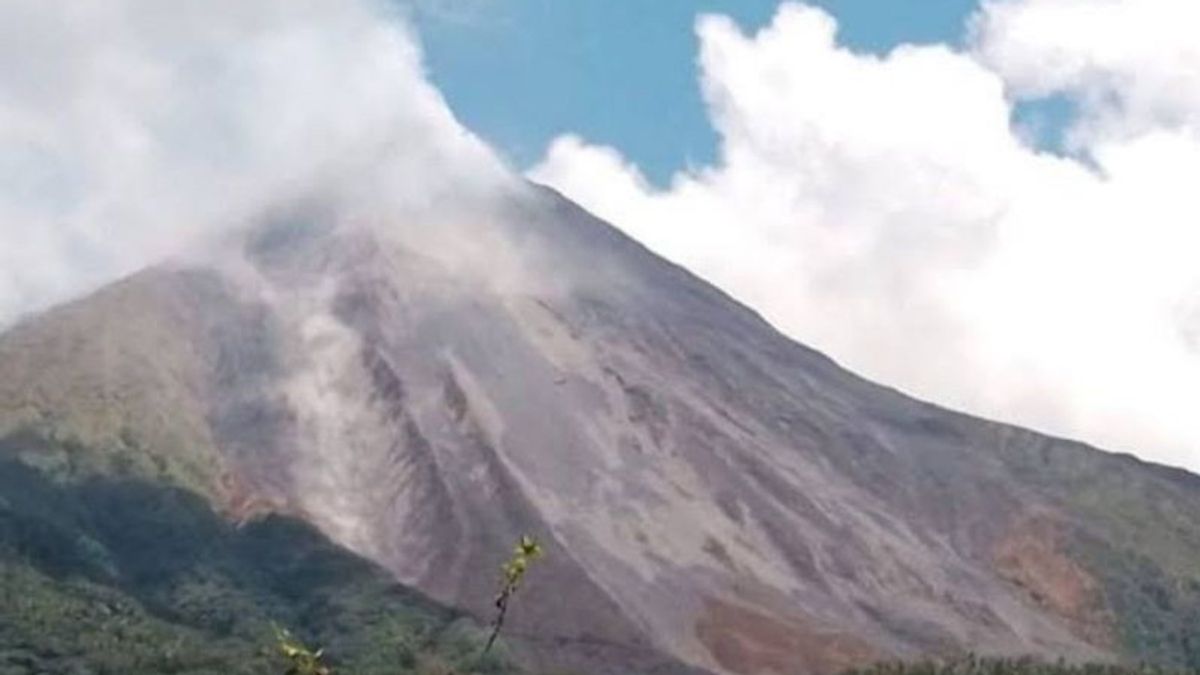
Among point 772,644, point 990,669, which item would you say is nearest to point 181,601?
point 772,644

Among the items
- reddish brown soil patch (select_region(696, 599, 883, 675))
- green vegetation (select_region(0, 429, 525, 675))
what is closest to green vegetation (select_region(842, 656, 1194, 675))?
reddish brown soil patch (select_region(696, 599, 883, 675))

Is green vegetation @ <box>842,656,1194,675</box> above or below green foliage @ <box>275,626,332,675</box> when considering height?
above

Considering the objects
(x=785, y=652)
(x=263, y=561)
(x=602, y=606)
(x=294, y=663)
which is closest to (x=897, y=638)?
(x=785, y=652)

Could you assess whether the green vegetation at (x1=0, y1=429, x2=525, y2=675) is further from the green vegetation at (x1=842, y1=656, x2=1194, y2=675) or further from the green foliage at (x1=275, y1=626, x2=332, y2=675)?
the green foliage at (x1=275, y1=626, x2=332, y2=675)

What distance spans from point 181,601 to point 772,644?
5306 centimetres

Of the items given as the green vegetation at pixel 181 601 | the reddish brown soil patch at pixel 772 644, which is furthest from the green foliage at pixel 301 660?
the reddish brown soil patch at pixel 772 644

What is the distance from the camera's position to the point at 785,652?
189 metres

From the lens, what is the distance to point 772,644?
190 m

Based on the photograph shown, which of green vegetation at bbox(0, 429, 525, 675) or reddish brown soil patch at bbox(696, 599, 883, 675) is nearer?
green vegetation at bbox(0, 429, 525, 675)

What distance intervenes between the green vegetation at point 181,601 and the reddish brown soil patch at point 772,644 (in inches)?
960

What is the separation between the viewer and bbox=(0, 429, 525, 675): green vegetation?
144 metres

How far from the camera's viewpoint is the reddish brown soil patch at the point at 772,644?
611ft

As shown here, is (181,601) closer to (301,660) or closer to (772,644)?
(772,644)

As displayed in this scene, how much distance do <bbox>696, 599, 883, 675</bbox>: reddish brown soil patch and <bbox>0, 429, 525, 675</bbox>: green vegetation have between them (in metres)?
24.4
